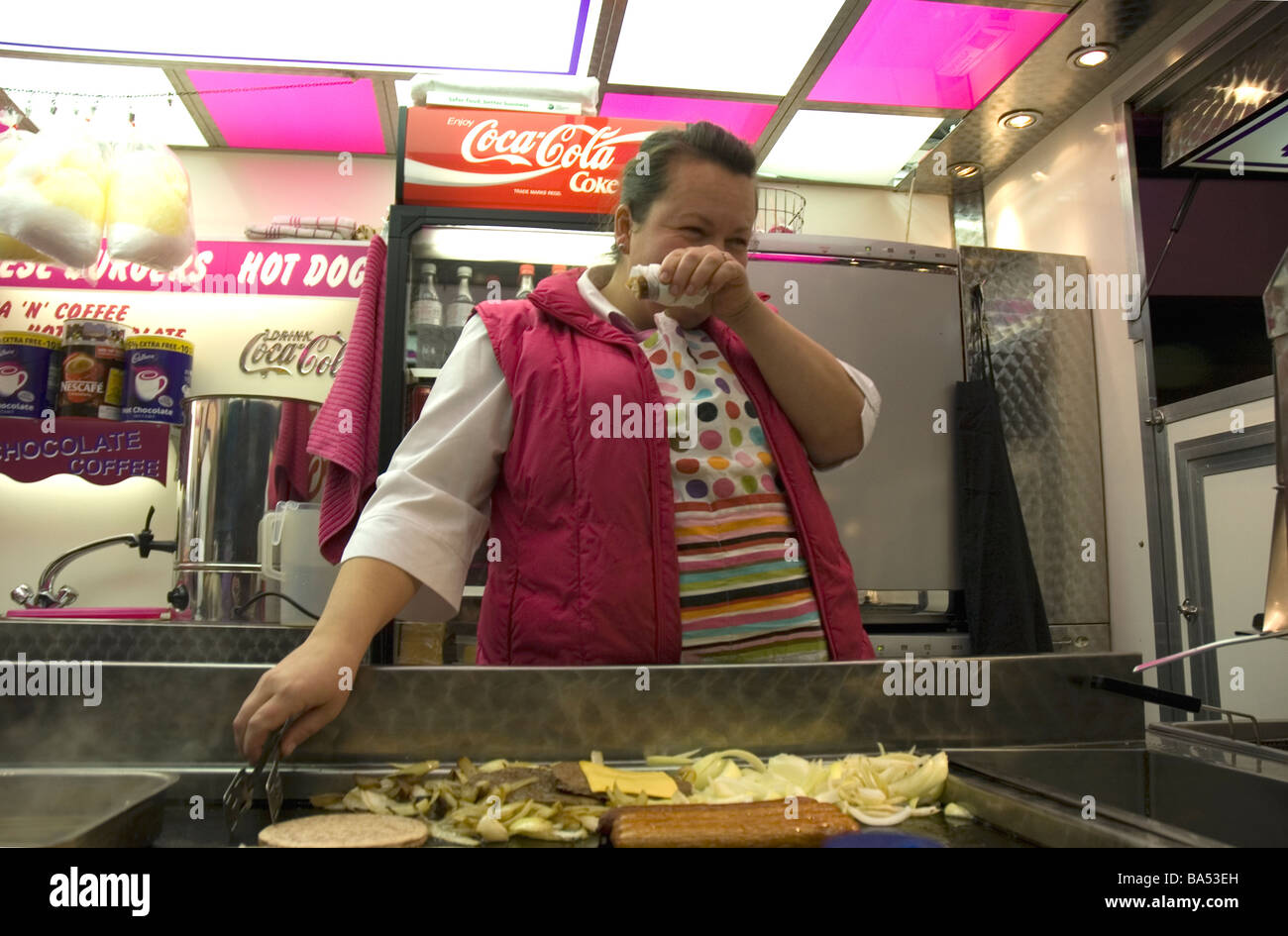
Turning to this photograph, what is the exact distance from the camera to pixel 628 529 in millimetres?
1158

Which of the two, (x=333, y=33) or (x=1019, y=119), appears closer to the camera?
(x=333, y=33)

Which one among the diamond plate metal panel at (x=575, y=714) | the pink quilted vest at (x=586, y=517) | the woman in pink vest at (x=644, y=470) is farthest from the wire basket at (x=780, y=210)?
the diamond plate metal panel at (x=575, y=714)

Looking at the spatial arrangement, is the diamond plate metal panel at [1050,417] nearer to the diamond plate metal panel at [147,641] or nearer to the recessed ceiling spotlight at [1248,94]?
the recessed ceiling spotlight at [1248,94]

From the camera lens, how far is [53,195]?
2277 millimetres

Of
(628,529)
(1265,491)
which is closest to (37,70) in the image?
(628,529)

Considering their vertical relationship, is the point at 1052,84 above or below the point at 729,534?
above

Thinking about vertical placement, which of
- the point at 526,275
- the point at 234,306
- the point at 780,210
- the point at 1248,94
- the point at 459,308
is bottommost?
the point at 459,308

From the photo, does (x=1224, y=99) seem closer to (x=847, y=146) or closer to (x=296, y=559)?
(x=847, y=146)

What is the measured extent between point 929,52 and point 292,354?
2524 millimetres

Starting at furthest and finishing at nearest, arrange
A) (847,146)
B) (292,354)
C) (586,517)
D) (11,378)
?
(847,146)
(292,354)
(11,378)
(586,517)

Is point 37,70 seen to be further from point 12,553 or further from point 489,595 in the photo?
point 489,595

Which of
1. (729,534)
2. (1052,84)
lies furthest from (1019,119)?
(729,534)

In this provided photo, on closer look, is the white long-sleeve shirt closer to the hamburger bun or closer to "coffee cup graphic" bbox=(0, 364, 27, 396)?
the hamburger bun

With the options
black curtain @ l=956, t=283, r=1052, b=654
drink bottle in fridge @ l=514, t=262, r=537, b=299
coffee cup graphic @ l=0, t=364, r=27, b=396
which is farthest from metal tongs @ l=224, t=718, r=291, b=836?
coffee cup graphic @ l=0, t=364, r=27, b=396
